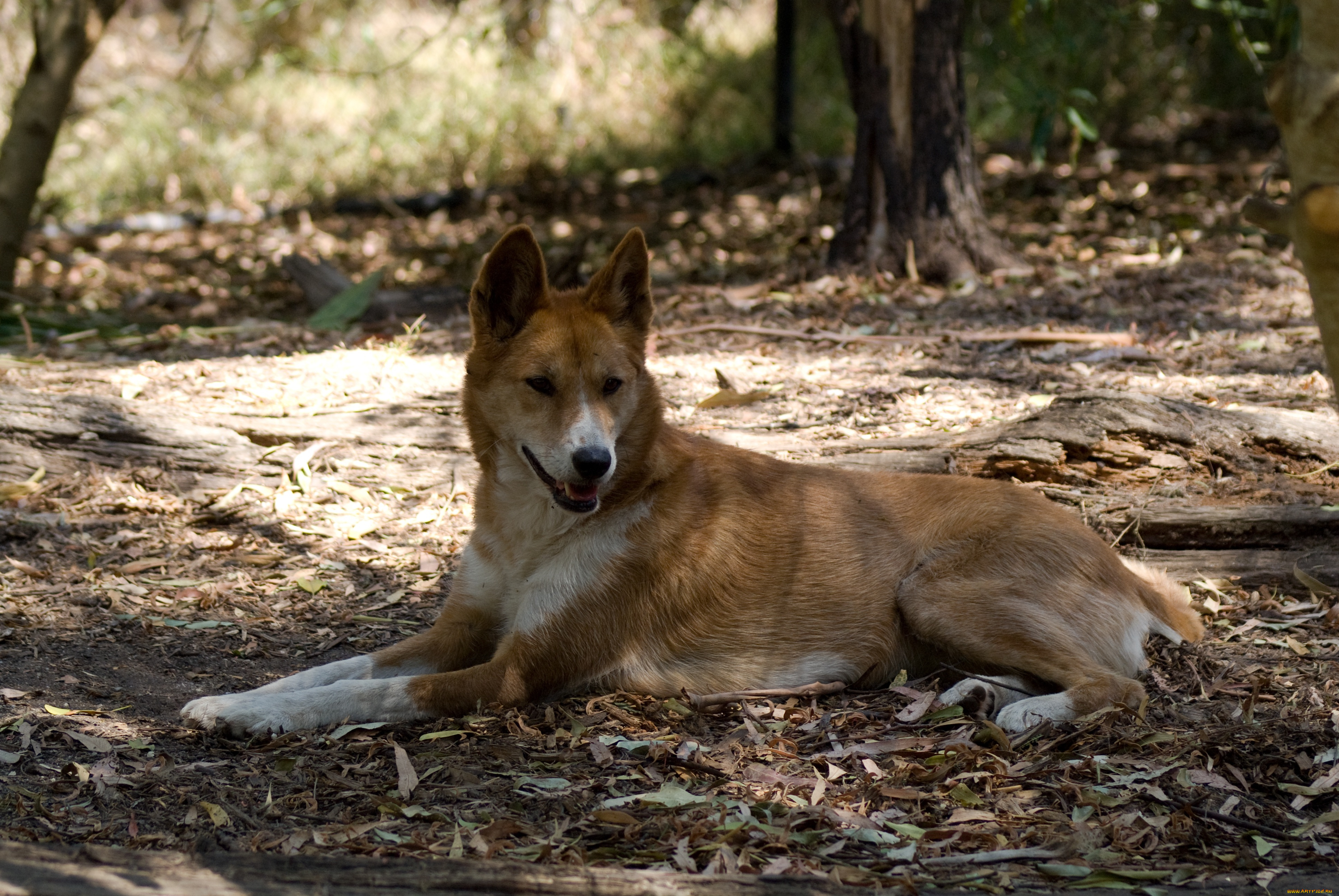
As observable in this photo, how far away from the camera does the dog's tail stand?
4289 millimetres

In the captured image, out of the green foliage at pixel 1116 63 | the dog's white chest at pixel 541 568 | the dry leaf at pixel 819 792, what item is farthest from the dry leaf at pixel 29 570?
the green foliage at pixel 1116 63

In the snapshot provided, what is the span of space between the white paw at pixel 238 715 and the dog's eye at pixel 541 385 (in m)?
1.29

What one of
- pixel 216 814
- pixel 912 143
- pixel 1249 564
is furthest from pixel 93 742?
pixel 912 143

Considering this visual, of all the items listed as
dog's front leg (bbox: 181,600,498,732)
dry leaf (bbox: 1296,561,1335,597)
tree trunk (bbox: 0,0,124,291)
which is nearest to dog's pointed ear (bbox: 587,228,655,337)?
dog's front leg (bbox: 181,600,498,732)

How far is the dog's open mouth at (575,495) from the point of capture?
12.6 ft

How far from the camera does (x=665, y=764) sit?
137 inches

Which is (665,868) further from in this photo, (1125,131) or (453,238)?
(1125,131)

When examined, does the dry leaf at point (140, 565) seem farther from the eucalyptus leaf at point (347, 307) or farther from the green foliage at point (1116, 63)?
the green foliage at point (1116, 63)

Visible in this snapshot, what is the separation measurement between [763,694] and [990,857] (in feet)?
4.08

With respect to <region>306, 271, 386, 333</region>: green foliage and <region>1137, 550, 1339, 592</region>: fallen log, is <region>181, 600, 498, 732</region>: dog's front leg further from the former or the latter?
<region>306, 271, 386, 333</region>: green foliage

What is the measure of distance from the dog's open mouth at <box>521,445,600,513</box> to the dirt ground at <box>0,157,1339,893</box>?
69 centimetres

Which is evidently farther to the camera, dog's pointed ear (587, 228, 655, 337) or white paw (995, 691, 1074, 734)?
dog's pointed ear (587, 228, 655, 337)

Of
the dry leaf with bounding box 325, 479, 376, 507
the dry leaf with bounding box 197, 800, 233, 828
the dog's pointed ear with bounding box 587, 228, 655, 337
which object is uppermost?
the dog's pointed ear with bounding box 587, 228, 655, 337

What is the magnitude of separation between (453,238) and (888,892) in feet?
31.9
